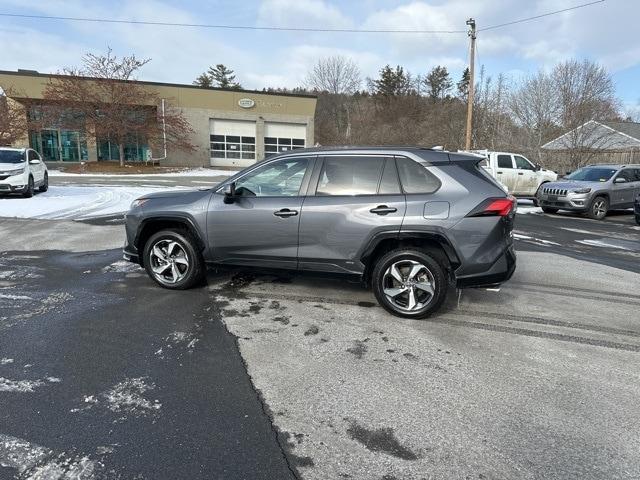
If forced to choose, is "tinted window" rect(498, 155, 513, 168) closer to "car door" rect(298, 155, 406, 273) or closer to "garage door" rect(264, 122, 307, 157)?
"car door" rect(298, 155, 406, 273)

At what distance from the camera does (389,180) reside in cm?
470

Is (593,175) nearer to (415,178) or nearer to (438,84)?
(415,178)

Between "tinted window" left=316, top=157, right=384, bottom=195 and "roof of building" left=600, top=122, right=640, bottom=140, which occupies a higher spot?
"roof of building" left=600, top=122, right=640, bottom=140

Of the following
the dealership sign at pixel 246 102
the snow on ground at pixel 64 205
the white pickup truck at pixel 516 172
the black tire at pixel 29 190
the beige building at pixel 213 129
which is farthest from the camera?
the dealership sign at pixel 246 102

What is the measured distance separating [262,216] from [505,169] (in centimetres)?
1490

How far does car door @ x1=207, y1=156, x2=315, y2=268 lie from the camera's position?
492 centimetres

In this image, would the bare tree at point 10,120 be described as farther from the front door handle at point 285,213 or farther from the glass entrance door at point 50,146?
the front door handle at point 285,213

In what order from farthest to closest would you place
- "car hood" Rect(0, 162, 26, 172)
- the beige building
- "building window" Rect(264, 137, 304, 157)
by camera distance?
"building window" Rect(264, 137, 304, 157) < the beige building < "car hood" Rect(0, 162, 26, 172)

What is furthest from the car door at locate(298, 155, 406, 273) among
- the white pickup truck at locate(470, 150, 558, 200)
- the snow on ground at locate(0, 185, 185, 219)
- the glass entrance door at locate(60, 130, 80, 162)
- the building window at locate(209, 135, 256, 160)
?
the glass entrance door at locate(60, 130, 80, 162)

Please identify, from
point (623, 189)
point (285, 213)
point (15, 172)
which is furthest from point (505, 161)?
point (15, 172)

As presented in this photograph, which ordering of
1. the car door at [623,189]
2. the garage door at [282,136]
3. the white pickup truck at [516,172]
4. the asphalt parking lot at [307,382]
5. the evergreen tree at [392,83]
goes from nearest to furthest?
the asphalt parking lot at [307,382], the car door at [623,189], the white pickup truck at [516,172], the garage door at [282,136], the evergreen tree at [392,83]

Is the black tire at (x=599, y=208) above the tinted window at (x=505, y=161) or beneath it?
beneath

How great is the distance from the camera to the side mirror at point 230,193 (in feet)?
16.6

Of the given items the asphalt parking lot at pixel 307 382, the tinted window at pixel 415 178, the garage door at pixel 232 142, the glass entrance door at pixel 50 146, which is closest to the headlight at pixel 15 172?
the asphalt parking lot at pixel 307 382
